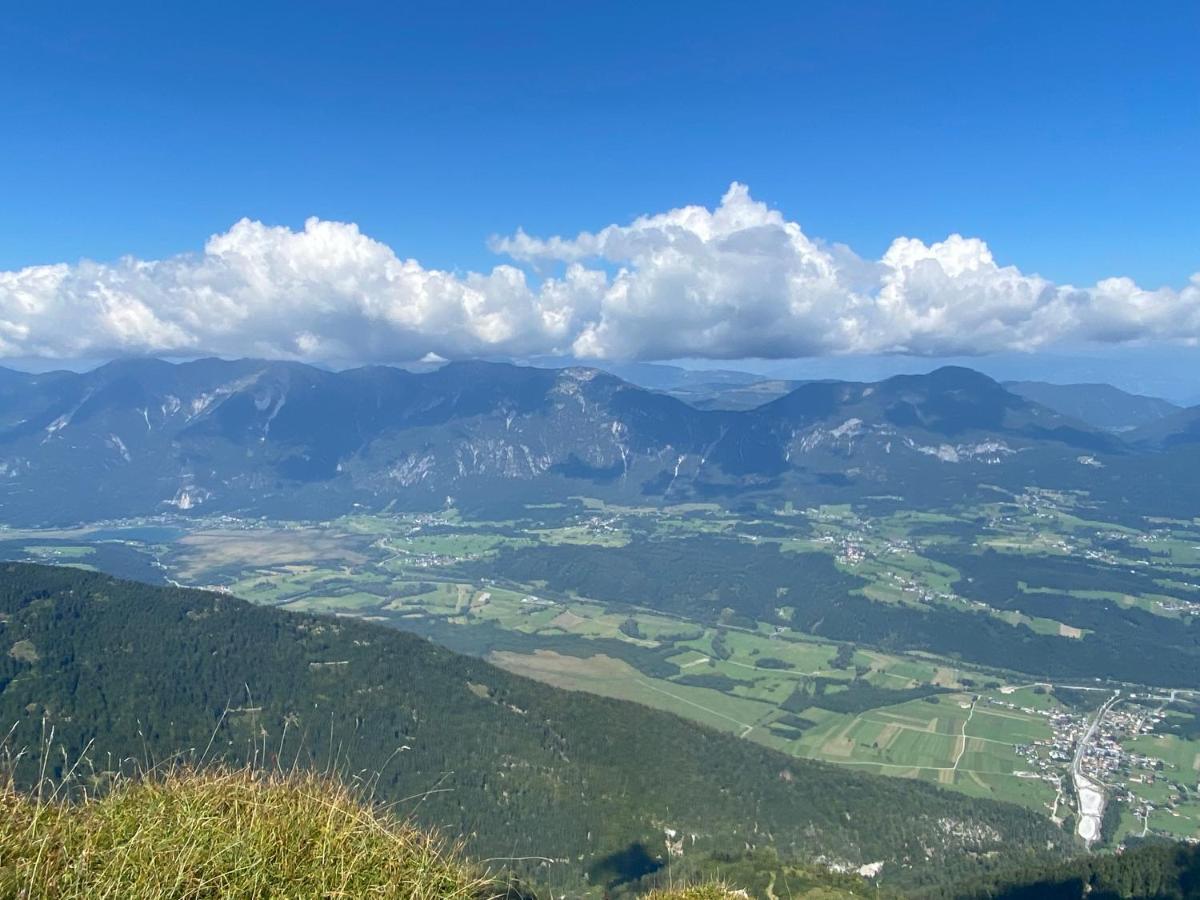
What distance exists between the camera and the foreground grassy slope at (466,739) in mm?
74062

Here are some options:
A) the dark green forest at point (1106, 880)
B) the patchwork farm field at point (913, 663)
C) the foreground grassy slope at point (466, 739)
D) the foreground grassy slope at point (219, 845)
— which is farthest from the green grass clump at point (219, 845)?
the patchwork farm field at point (913, 663)

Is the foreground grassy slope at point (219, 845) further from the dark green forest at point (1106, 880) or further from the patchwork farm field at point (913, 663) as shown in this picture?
the patchwork farm field at point (913, 663)

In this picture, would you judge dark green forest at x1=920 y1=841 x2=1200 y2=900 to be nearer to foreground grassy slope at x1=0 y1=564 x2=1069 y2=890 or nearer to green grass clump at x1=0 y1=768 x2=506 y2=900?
foreground grassy slope at x1=0 y1=564 x2=1069 y2=890

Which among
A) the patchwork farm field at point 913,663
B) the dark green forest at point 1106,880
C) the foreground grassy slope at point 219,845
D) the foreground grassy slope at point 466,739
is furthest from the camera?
the patchwork farm field at point 913,663

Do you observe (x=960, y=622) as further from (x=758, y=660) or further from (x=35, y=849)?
(x=35, y=849)

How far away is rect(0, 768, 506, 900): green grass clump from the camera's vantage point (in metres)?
6.41

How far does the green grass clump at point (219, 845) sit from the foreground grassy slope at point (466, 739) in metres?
63.6

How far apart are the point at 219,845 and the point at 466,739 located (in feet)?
295

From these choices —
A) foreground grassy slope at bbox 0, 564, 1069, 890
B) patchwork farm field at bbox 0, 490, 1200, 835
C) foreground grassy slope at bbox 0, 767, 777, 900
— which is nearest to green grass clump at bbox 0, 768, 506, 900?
foreground grassy slope at bbox 0, 767, 777, 900

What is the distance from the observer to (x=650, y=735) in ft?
303

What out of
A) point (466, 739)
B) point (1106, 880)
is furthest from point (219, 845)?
point (466, 739)

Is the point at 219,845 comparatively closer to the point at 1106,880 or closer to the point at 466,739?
the point at 1106,880

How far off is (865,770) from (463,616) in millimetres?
103779

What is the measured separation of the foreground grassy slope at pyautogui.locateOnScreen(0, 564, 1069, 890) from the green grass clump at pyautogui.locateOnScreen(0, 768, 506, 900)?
6360cm
